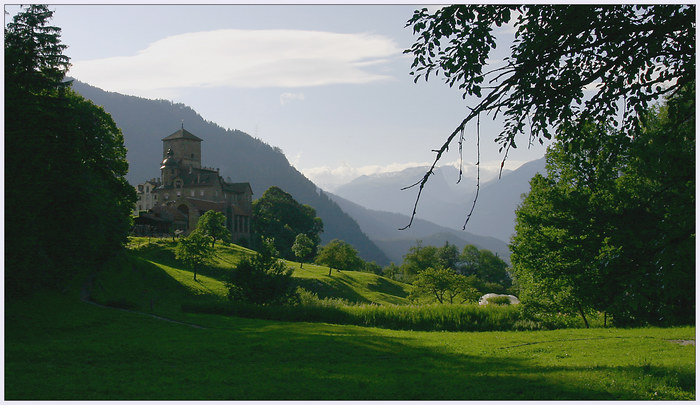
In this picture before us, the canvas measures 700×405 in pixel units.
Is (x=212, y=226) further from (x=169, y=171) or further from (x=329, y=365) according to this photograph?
(x=329, y=365)

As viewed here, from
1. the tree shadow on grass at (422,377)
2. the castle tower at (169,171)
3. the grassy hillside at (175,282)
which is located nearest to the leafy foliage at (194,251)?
the grassy hillside at (175,282)

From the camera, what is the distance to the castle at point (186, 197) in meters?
86.0

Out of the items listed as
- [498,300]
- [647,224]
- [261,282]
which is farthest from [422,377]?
[498,300]

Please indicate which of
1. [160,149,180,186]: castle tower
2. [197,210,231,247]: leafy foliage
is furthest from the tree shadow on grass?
[160,149,180,186]: castle tower

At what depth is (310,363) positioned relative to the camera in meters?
15.3

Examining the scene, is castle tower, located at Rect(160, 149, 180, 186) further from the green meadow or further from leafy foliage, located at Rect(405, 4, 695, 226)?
leafy foliage, located at Rect(405, 4, 695, 226)

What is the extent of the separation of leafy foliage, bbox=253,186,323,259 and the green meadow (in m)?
76.5

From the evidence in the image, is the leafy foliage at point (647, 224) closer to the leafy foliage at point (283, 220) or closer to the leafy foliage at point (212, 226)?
the leafy foliage at point (212, 226)

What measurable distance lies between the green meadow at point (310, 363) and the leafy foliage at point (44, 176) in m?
2.78

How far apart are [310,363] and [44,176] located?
17.9 metres

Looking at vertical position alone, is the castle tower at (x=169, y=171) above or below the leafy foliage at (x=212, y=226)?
above

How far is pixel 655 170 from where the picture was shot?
41.7 feet

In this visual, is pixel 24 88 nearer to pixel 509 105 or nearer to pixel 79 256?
pixel 79 256

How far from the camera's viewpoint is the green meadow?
11.4 metres
